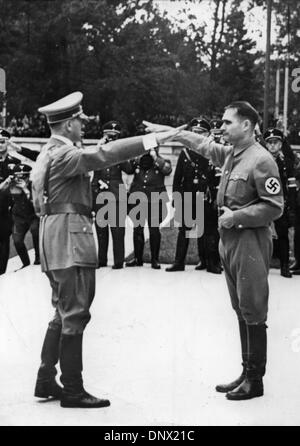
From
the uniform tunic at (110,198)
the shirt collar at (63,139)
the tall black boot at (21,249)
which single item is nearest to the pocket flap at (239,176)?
the shirt collar at (63,139)

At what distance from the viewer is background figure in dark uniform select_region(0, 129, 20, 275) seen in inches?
390

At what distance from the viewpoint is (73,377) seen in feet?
16.9

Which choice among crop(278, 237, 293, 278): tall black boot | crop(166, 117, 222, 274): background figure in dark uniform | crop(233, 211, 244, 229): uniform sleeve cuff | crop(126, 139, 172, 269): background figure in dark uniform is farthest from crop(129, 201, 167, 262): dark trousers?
crop(233, 211, 244, 229): uniform sleeve cuff

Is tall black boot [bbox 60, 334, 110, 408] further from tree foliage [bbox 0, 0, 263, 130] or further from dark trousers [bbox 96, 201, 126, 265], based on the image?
tree foliage [bbox 0, 0, 263, 130]

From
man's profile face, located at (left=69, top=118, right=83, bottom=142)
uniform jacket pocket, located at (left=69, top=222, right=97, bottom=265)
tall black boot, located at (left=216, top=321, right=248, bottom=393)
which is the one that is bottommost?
tall black boot, located at (left=216, top=321, right=248, bottom=393)

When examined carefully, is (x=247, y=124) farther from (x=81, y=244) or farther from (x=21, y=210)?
(x=21, y=210)

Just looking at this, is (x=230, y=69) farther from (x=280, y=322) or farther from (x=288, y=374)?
(x=288, y=374)

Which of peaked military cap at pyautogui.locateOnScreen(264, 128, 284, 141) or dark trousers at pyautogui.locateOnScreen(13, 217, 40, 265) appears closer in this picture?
peaked military cap at pyautogui.locateOnScreen(264, 128, 284, 141)

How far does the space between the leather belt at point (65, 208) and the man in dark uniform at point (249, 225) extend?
2.77 feet

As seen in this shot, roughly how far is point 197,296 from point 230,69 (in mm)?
12725

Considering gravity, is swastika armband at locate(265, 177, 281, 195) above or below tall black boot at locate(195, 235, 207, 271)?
above

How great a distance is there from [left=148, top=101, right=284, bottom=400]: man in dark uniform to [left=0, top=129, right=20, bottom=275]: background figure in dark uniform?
192 inches

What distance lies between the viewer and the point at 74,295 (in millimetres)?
5129

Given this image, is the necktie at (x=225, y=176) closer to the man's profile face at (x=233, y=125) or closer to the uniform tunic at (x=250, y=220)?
the uniform tunic at (x=250, y=220)
